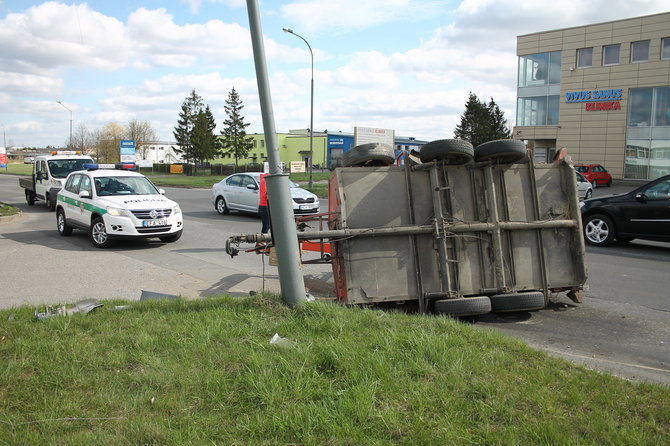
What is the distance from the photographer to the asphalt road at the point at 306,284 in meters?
5.79

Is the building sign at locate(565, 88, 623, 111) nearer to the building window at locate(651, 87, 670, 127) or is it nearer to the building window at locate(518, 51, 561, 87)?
the building window at locate(518, 51, 561, 87)

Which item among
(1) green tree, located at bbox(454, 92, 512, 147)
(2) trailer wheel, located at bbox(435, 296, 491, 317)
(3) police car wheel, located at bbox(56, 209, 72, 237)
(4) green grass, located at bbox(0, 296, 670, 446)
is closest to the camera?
(4) green grass, located at bbox(0, 296, 670, 446)

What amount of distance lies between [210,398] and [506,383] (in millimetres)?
2091

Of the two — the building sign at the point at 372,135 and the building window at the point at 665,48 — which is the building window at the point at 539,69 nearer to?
the building window at the point at 665,48

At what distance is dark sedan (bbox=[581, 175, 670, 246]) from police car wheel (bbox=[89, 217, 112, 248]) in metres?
10.8

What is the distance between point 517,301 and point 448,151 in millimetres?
1892

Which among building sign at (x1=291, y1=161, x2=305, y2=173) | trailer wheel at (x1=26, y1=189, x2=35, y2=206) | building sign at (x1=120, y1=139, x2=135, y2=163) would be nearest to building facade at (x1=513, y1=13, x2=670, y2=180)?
building sign at (x1=291, y1=161, x2=305, y2=173)

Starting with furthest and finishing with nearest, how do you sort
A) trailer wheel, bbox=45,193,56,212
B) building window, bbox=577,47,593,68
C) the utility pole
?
building window, bbox=577,47,593,68, trailer wheel, bbox=45,193,56,212, the utility pole

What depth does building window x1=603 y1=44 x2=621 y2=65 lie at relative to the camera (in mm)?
Answer: 45281

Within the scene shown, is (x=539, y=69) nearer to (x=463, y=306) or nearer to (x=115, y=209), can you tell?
(x=115, y=209)

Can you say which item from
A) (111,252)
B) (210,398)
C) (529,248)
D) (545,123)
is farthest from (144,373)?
(545,123)

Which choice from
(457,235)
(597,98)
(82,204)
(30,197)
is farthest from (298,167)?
(457,235)

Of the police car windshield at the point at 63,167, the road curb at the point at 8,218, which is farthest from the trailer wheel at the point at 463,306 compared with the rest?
the police car windshield at the point at 63,167

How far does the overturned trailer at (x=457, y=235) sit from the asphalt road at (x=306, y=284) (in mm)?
519
